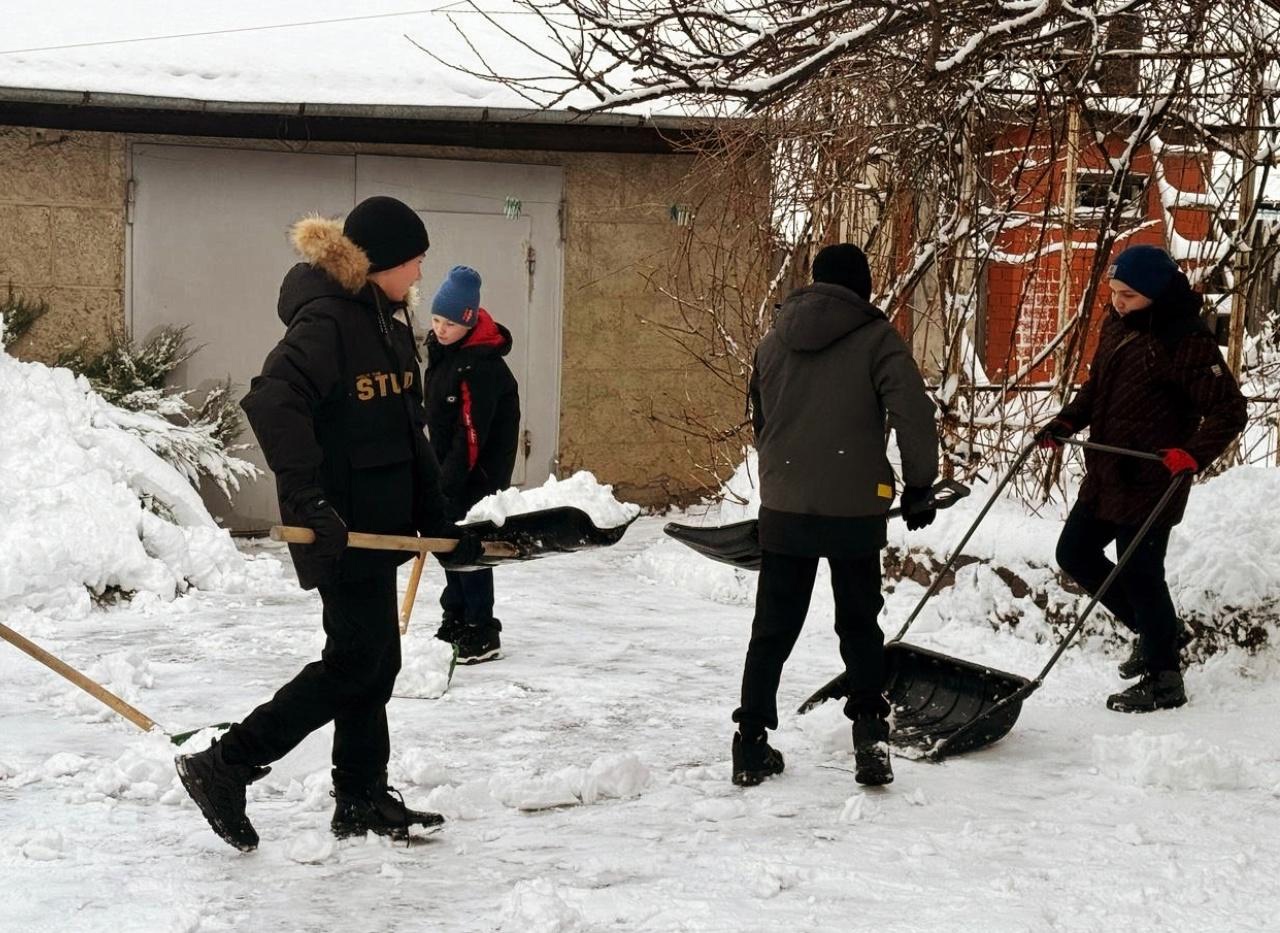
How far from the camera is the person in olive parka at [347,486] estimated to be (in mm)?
4074

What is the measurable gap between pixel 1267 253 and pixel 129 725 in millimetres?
5291

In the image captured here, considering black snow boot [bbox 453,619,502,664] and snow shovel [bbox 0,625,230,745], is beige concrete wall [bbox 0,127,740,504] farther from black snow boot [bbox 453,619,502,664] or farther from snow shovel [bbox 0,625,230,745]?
snow shovel [bbox 0,625,230,745]

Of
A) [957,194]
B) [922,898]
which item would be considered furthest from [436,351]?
[922,898]

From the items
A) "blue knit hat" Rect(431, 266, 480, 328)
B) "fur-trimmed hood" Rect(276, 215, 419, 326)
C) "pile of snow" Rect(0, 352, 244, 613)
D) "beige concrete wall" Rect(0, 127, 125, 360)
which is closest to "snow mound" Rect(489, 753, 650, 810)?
"fur-trimmed hood" Rect(276, 215, 419, 326)

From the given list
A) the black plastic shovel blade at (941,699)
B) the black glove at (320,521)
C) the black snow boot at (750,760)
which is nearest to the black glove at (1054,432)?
the black plastic shovel blade at (941,699)

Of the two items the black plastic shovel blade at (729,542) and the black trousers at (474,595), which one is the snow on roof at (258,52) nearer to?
the black trousers at (474,595)

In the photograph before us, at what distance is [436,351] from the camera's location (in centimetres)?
661

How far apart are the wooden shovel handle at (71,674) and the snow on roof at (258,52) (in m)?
5.38

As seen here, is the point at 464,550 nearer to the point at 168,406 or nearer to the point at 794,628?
the point at 794,628

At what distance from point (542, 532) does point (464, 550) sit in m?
0.33

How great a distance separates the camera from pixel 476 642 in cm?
671

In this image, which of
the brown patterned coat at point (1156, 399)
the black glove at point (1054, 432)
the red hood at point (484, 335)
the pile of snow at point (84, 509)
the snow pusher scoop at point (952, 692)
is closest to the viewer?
the snow pusher scoop at point (952, 692)

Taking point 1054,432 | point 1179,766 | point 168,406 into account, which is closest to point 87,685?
point 1179,766

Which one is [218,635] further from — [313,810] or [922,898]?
[922,898]
